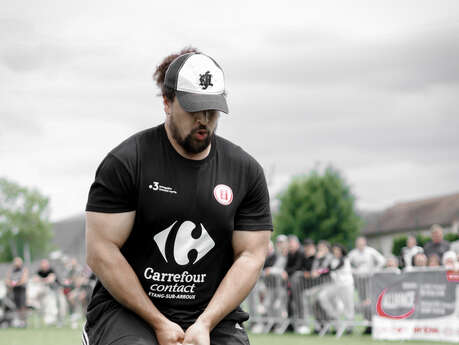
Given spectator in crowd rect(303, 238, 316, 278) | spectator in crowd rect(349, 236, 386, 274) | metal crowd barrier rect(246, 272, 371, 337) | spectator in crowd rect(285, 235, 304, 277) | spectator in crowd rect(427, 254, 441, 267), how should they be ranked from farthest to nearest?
spectator in crowd rect(285, 235, 304, 277) < spectator in crowd rect(303, 238, 316, 278) < spectator in crowd rect(349, 236, 386, 274) < metal crowd barrier rect(246, 272, 371, 337) < spectator in crowd rect(427, 254, 441, 267)

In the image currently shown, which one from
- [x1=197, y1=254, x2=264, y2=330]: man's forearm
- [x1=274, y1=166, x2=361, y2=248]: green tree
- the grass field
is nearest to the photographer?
[x1=197, y1=254, x2=264, y2=330]: man's forearm

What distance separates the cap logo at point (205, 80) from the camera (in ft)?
12.0

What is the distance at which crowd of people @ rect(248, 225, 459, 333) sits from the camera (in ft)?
50.8

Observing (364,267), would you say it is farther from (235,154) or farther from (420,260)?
(235,154)

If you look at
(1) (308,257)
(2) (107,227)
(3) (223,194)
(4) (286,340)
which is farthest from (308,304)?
(2) (107,227)

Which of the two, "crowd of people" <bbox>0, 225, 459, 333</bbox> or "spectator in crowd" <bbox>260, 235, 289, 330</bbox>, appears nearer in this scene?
"crowd of people" <bbox>0, 225, 459, 333</bbox>

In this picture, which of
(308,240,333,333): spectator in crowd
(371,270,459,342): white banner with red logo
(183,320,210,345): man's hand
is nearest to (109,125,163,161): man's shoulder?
(183,320,210,345): man's hand

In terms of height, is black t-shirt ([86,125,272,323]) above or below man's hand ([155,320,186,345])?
above

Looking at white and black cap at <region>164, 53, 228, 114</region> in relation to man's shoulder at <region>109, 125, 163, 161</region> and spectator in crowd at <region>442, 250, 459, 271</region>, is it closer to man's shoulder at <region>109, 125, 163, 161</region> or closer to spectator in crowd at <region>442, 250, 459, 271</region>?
man's shoulder at <region>109, 125, 163, 161</region>

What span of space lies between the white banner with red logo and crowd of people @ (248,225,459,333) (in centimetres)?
24

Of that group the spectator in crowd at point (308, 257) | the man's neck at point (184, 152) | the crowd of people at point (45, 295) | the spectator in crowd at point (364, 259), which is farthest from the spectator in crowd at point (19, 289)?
the man's neck at point (184, 152)

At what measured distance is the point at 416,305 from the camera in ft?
46.8

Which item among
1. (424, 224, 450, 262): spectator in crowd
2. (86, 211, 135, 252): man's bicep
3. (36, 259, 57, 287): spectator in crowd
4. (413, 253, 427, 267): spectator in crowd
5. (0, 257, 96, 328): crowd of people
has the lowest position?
(0, 257, 96, 328): crowd of people

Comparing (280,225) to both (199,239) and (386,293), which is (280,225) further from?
(199,239)
